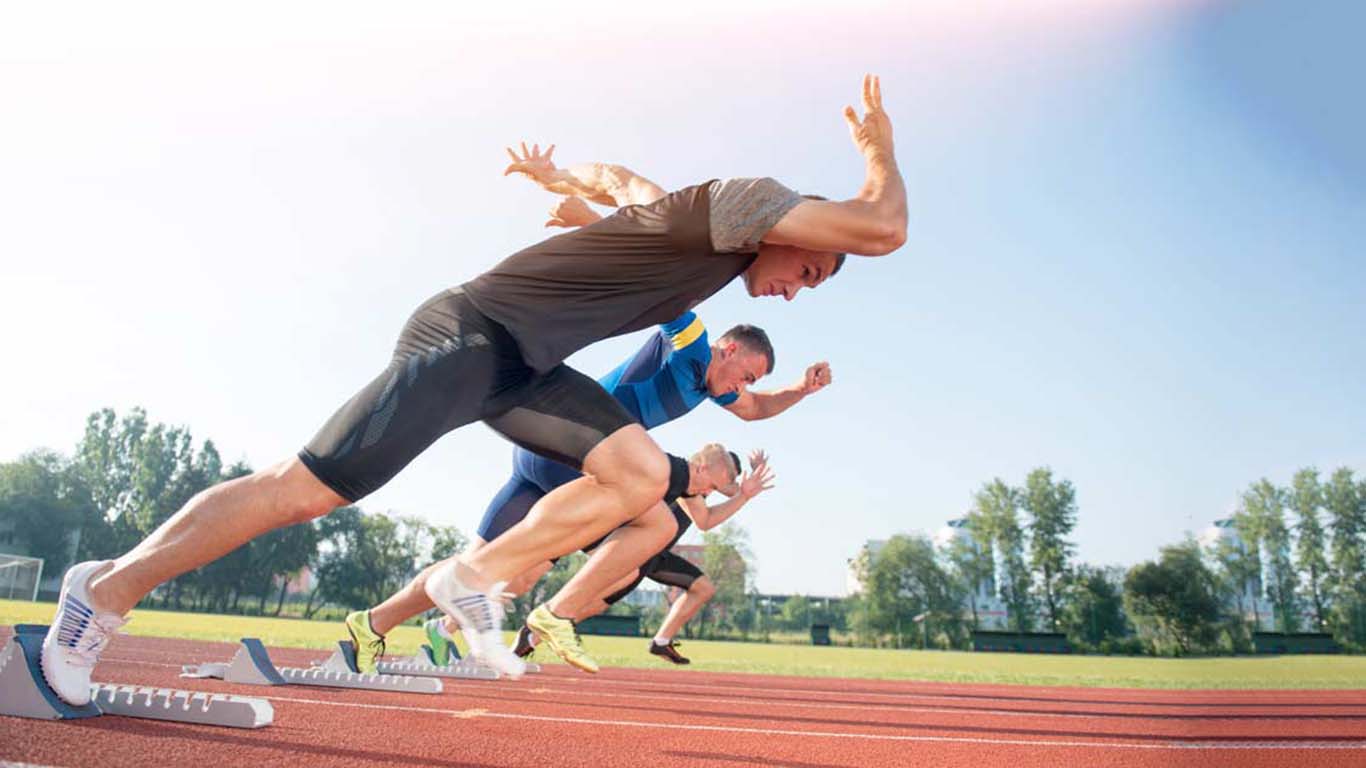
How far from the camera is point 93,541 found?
65.4 metres

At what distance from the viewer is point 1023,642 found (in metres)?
43.8

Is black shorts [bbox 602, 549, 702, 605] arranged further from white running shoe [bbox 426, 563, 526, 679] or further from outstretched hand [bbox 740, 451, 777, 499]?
white running shoe [bbox 426, 563, 526, 679]

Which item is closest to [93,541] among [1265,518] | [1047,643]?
[1047,643]

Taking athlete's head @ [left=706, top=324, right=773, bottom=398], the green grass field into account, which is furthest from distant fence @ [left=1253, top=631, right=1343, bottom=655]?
athlete's head @ [left=706, top=324, right=773, bottom=398]

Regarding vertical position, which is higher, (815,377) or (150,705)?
(815,377)

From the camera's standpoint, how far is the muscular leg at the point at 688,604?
10.0 metres

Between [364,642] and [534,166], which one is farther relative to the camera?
[364,642]

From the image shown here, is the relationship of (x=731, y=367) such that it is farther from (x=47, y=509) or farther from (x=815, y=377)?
(x=47, y=509)

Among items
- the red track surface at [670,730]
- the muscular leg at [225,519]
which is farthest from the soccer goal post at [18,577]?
the muscular leg at [225,519]

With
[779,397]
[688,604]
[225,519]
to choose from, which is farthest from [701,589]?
[225,519]

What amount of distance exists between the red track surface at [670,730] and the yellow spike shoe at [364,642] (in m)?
0.40

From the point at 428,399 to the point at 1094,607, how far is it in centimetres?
5951

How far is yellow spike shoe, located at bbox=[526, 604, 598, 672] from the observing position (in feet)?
13.0

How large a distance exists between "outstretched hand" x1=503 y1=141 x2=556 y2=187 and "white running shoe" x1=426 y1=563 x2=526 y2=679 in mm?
1611
